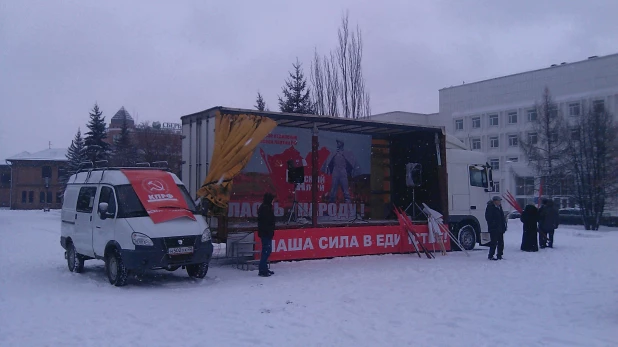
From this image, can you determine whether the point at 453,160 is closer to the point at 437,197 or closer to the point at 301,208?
the point at 437,197

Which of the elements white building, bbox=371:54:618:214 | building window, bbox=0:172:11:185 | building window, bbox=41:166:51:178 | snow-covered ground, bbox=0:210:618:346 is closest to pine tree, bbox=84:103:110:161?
white building, bbox=371:54:618:214

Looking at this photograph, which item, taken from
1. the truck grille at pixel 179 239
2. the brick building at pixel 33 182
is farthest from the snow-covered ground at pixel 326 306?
the brick building at pixel 33 182

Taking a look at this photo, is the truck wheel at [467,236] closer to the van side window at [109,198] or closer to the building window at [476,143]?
the van side window at [109,198]

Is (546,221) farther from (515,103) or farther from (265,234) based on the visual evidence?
(515,103)

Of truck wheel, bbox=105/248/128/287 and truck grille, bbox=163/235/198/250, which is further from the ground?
truck grille, bbox=163/235/198/250

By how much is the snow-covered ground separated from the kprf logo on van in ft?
5.75

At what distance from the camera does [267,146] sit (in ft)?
58.3

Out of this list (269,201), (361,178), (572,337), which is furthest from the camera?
(361,178)

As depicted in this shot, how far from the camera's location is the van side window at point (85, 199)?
12.8 metres

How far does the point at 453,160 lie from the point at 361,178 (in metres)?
3.12

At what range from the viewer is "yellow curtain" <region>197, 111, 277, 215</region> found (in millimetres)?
13688

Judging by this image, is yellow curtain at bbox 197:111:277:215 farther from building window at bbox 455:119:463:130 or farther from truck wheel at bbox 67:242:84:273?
building window at bbox 455:119:463:130

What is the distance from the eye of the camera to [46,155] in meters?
91.8

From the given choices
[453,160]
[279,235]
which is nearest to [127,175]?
[279,235]
